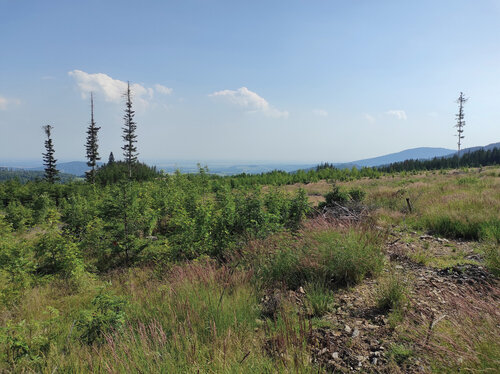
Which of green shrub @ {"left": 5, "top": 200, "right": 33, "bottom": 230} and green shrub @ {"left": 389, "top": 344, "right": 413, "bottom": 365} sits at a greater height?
green shrub @ {"left": 389, "top": 344, "right": 413, "bottom": 365}

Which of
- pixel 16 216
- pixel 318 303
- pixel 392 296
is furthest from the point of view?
pixel 16 216

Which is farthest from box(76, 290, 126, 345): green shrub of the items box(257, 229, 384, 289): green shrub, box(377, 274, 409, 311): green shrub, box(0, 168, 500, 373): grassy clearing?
box(377, 274, 409, 311): green shrub

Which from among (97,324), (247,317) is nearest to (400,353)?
(247,317)

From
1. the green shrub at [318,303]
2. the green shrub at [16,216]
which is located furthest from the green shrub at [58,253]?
the green shrub at [16,216]

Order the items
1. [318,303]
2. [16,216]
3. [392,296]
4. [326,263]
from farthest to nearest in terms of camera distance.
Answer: [16,216] < [326,263] < [318,303] < [392,296]

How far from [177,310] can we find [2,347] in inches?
76.9

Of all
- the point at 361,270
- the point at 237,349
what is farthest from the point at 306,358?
the point at 361,270

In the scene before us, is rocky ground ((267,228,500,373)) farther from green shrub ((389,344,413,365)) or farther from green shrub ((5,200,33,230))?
green shrub ((5,200,33,230))

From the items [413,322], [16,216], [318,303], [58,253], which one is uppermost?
[413,322]

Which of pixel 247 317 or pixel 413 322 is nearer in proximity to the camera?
pixel 413 322

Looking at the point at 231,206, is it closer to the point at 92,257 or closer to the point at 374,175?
the point at 92,257

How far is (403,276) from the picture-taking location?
447 centimetres

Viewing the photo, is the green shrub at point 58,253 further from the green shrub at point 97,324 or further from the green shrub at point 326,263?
the green shrub at point 326,263

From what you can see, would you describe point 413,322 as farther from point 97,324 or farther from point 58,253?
point 58,253
